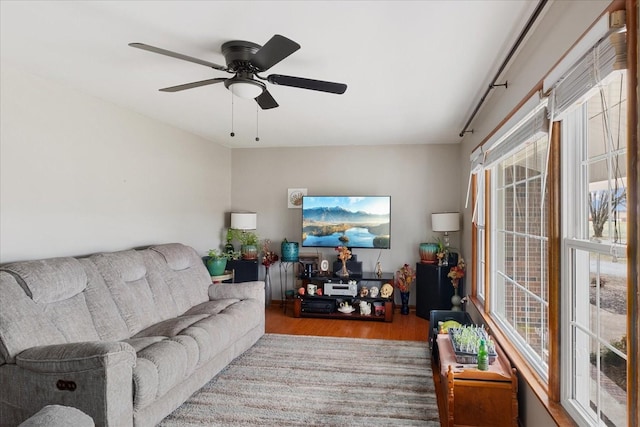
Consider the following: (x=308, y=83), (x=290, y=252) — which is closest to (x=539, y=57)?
(x=308, y=83)

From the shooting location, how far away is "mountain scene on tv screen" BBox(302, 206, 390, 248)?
5059 mm

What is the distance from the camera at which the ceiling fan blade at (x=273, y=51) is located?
1.80m

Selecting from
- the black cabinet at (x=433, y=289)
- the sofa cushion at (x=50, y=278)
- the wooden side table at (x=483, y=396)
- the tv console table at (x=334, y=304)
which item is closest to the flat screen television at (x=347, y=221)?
the tv console table at (x=334, y=304)

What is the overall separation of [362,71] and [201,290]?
2682 mm

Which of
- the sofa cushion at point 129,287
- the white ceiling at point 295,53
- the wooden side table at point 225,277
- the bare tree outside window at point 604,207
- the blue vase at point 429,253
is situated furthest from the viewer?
the blue vase at point 429,253

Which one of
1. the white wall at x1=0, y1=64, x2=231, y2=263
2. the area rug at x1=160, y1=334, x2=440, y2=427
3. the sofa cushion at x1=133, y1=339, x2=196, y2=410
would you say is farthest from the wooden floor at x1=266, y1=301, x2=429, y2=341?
the sofa cushion at x1=133, y1=339, x2=196, y2=410

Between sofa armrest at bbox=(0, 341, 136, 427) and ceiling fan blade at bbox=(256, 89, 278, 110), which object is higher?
ceiling fan blade at bbox=(256, 89, 278, 110)

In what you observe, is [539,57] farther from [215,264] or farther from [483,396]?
[215,264]

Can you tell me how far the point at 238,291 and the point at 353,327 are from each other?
1.52m

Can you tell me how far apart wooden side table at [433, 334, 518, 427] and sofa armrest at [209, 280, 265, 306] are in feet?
7.06

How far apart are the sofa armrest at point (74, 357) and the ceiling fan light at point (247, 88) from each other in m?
1.65

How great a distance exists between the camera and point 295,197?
18.3 ft

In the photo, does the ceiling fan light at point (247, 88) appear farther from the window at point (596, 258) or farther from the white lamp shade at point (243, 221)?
the white lamp shade at point (243, 221)

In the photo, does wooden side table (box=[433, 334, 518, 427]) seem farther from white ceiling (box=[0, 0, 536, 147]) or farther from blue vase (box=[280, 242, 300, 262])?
blue vase (box=[280, 242, 300, 262])
